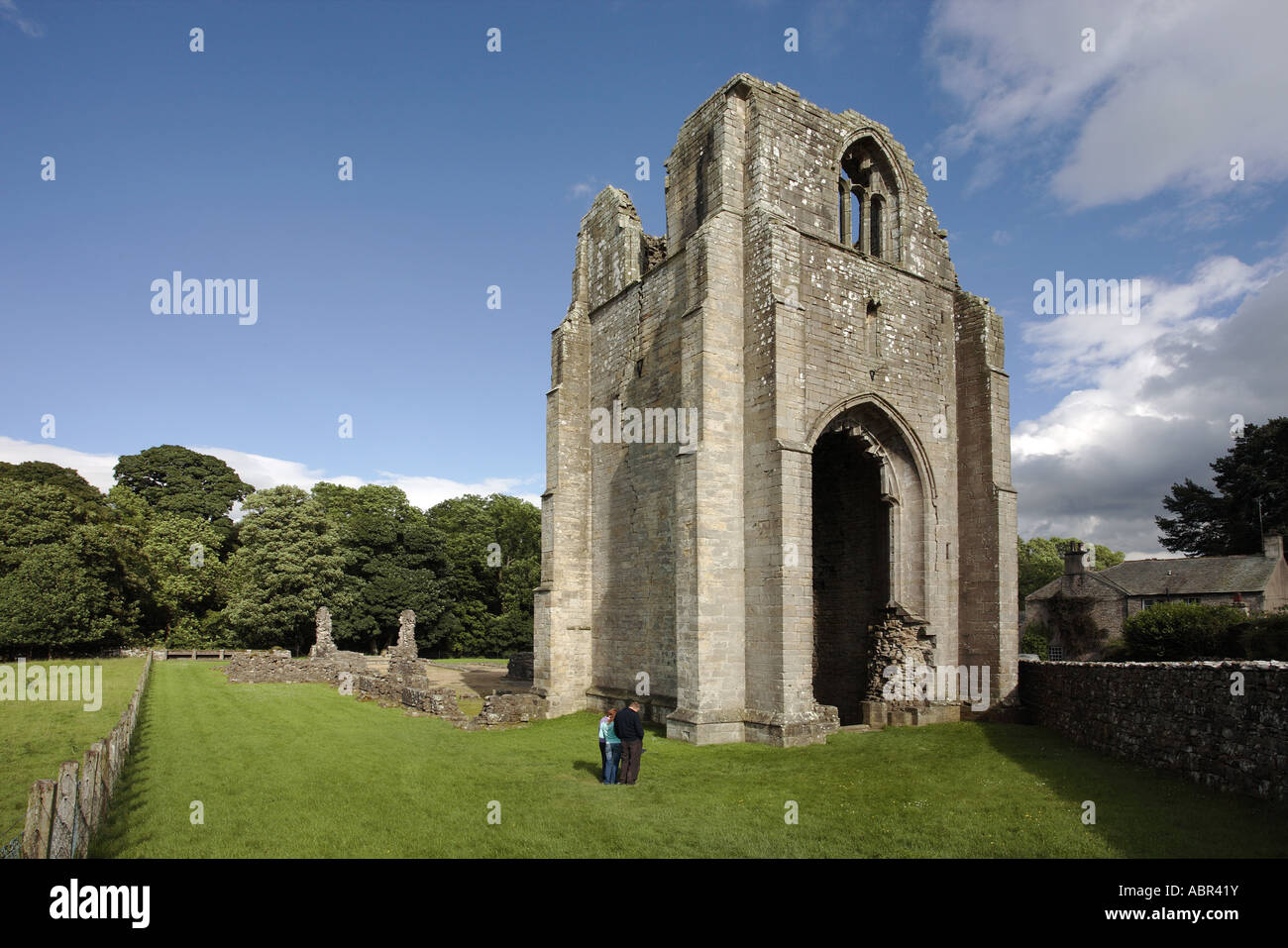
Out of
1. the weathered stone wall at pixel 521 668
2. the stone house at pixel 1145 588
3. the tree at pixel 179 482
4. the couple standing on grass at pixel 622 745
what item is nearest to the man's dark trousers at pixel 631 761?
the couple standing on grass at pixel 622 745

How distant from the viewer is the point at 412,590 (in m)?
45.2

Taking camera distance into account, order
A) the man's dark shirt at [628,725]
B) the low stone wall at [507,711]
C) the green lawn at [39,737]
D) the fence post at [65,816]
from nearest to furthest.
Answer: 1. the fence post at [65,816]
2. the green lawn at [39,737]
3. the man's dark shirt at [628,725]
4. the low stone wall at [507,711]

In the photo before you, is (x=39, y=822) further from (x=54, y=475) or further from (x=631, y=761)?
(x=54, y=475)

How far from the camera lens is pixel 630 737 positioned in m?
11.0

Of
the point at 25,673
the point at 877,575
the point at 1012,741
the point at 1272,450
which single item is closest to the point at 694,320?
the point at 877,575

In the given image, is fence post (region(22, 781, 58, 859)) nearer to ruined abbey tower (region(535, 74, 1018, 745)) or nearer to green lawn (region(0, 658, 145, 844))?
green lawn (region(0, 658, 145, 844))

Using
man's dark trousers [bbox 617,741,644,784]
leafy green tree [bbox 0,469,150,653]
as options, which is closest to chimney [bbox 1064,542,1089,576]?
man's dark trousers [bbox 617,741,644,784]

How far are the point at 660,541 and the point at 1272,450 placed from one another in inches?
Result: 1534

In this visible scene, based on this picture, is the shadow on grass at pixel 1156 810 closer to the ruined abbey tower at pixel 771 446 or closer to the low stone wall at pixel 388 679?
the ruined abbey tower at pixel 771 446

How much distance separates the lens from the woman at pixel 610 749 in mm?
11117

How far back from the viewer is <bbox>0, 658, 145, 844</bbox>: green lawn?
10131 millimetres

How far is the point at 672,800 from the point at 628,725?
4.51 feet

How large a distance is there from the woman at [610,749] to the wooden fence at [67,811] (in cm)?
591
